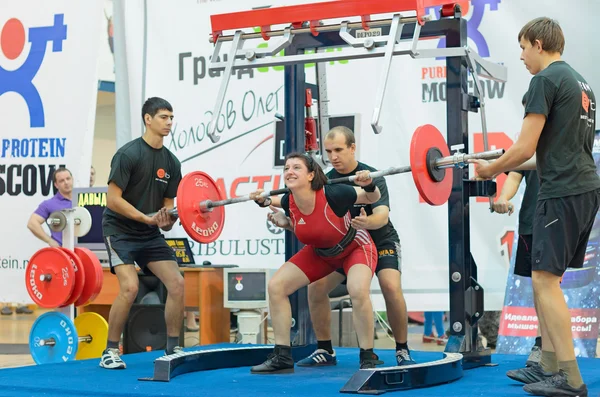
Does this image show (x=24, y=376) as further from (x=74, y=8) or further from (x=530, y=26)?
(x=74, y=8)

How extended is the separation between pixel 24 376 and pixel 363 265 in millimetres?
1917

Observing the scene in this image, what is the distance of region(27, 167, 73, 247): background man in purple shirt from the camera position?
738 centimetres

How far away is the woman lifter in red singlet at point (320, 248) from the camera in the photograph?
4.36m

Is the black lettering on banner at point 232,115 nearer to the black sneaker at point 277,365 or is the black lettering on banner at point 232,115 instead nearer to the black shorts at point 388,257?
the black shorts at point 388,257

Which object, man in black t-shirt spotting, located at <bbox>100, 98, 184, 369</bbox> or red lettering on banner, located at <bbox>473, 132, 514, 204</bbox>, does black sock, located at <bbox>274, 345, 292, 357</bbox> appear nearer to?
man in black t-shirt spotting, located at <bbox>100, 98, 184, 369</bbox>

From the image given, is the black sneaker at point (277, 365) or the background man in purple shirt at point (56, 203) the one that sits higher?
the background man in purple shirt at point (56, 203)

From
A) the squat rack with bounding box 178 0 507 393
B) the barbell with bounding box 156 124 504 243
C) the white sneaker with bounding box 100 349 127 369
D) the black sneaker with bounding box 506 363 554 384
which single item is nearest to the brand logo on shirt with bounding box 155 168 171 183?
the barbell with bounding box 156 124 504 243

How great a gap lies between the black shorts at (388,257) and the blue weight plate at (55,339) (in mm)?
2590

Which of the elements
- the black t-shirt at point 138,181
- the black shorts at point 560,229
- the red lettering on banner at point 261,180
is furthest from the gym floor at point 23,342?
the black shorts at point 560,229

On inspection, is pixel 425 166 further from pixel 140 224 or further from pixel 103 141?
pixel 103 141

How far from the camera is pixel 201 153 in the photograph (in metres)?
Result: 7.77

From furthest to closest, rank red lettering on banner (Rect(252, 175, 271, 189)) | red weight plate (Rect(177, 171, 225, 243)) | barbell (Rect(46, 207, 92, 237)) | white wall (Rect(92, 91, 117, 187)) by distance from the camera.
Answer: white wall (Rect(92, 91, 117, 187)), red lettering on banner (Rect(252, 175, 271, 189)), barbell (Rect(46, 207, 92, 237)), red weight plate (Rect(177, 171, 225, 243))

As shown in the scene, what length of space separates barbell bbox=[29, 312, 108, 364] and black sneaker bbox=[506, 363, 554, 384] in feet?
10.9

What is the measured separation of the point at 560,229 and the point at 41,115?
560cm
